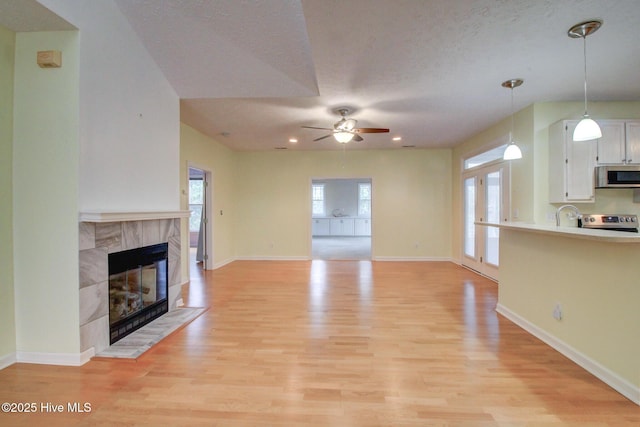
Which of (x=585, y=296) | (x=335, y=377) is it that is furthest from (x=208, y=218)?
(x=585, y=296)

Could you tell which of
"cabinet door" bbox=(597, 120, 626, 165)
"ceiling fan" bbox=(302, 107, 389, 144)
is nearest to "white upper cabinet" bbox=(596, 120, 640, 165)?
"cabinet door" bbox=(597, 120, 626, 165)

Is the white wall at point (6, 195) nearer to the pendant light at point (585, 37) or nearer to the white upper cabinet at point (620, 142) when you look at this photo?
the pendant light at point (585, 37)

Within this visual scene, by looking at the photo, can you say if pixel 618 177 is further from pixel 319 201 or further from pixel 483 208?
pixel 319 201

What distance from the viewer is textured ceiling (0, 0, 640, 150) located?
2004 millimetres

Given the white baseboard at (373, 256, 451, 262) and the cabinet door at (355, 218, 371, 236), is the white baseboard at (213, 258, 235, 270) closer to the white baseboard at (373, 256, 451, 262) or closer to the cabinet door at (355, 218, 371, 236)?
the white baseboard at (373, 256, 451, 262)

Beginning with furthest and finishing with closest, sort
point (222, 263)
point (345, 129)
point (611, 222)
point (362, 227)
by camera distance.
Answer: point (362, 227) → point (222, 263) → point (345, 129) → point (611, 222)

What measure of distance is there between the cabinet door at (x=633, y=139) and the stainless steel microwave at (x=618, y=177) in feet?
0.59

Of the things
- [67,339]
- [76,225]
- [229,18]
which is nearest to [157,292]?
[67,339]

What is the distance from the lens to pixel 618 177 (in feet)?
11.0

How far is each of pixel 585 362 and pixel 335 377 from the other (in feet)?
6.33

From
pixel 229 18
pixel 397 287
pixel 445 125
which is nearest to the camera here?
pixel 229 18

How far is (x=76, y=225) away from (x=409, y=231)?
19.6 ft

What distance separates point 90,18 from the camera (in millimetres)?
2291

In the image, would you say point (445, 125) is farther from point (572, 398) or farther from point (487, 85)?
point (572, 398)
